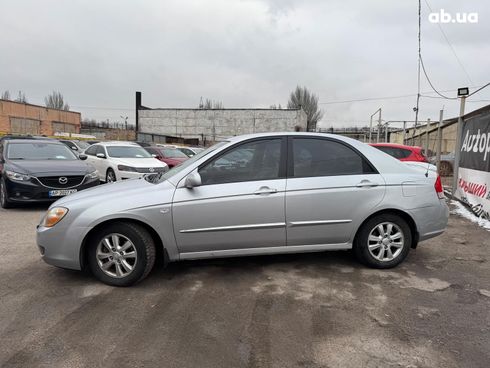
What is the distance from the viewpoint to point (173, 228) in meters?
3.99

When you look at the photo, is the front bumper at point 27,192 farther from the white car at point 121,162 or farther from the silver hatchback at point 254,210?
the silver hatchback at point 254,210

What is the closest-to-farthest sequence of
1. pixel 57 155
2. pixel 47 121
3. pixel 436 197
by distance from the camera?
pixel 436 197 < pixel 57 155 < pixel 47 121

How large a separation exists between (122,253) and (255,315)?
5.01 ft

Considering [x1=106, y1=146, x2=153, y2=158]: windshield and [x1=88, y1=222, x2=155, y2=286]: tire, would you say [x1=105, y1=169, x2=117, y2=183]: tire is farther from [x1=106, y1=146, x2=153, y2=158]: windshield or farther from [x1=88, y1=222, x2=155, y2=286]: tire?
[x1=88, y1=222, x2=155, y2=286]: tire

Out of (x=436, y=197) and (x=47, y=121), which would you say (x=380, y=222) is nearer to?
(x=436, y=197)

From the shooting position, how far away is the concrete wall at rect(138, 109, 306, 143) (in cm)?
5753

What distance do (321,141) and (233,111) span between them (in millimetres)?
56165

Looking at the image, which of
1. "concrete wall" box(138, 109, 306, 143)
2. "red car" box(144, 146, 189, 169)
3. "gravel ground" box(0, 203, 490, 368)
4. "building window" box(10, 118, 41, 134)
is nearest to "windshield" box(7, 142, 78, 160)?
"gravel ground" box(0, 203, 490, 368)

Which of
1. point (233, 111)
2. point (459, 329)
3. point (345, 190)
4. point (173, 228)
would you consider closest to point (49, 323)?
point (173, 228)

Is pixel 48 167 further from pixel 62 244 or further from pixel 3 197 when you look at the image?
pixel 62 244

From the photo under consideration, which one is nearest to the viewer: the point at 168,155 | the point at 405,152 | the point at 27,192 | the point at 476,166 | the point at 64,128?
the point at 27,192

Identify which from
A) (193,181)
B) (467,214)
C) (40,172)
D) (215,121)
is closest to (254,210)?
(193,181)

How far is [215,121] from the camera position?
60156mm

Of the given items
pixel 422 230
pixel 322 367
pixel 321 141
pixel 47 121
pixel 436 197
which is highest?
pixel 47 121
